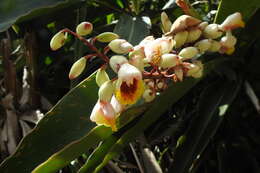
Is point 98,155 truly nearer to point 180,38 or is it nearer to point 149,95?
point 149,95

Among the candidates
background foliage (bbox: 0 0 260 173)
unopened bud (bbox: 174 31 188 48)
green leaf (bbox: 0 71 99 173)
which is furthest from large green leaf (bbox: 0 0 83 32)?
unopened bud (bbox: 174 31 188 48)

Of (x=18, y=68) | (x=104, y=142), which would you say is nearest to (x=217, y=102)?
(x=104, y=142)

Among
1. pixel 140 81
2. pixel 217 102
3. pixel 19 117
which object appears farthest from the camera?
pixel 19 117

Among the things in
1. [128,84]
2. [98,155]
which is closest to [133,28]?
[98,155]

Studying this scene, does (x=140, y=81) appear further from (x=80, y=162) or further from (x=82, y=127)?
(x=80, y=162)

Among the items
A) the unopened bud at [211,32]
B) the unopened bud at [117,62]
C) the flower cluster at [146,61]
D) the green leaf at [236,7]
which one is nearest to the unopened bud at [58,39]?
the flower cluster at [146,61]

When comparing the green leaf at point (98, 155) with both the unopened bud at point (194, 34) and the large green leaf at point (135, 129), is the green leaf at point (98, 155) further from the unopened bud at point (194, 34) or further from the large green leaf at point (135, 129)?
the unopened bud at point (194, 34)

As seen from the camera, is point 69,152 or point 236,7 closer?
point 69,152
